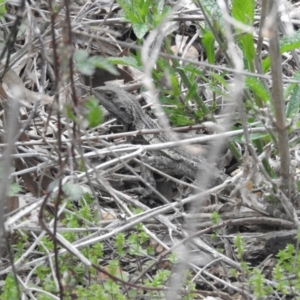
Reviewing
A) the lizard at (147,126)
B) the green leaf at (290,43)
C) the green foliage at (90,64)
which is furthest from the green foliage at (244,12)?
the lizard at (147,126)

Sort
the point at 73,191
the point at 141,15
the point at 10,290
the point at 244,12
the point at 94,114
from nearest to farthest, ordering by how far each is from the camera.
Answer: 1. the point at 94,114
2. the point at 73,191
3. the point at 10,290
4. the point at 244,12
5. the point at 141,15

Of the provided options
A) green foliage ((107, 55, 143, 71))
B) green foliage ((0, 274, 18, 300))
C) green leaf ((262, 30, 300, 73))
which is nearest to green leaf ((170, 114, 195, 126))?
green foliage ((107, 55, 143, 71))

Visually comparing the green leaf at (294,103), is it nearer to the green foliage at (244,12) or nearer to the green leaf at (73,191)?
the green foliage at (244,12)

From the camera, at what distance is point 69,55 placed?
2555mm

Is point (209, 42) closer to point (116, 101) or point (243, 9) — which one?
point (243, 9)

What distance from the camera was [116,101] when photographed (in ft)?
18.3

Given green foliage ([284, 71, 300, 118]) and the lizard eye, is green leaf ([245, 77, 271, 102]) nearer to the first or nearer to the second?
green foliage ([284, 71, 300, 118])

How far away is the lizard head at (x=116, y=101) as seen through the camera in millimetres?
5543

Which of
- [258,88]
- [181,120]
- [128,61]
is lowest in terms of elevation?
[181,120]

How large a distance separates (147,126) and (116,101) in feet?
1.02

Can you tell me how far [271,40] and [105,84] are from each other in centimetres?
303

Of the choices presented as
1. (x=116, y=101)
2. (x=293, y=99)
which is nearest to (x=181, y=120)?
(x=293, y=99)

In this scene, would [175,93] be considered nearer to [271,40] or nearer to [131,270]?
[131,270]

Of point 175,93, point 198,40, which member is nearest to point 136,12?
point 175,93
